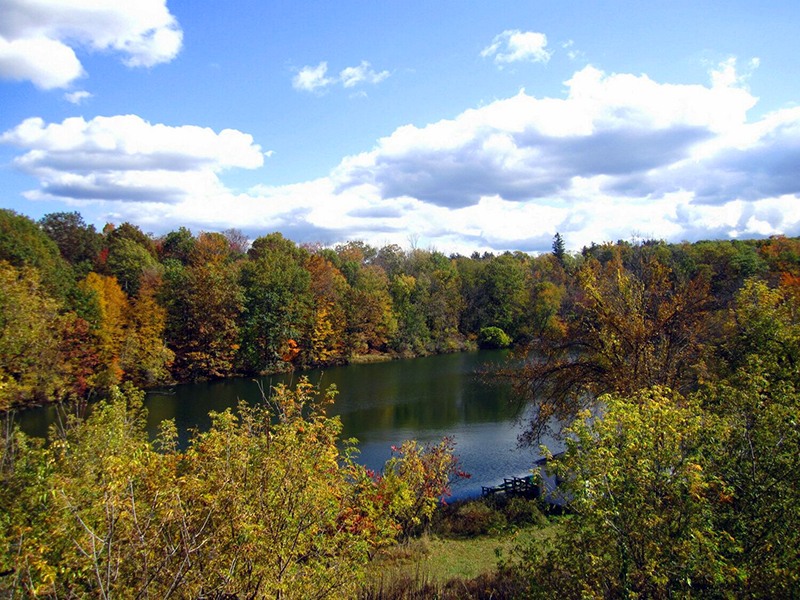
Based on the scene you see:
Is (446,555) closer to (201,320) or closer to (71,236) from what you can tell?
(201,320)

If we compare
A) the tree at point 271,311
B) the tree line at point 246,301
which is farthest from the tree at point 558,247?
the tree at point 271,311

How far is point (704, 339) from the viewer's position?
1553 centimetres

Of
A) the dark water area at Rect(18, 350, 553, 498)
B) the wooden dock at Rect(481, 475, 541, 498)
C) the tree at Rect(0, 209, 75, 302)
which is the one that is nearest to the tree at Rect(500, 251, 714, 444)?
the wooden dock at Rect(481, 475, 541, 498)

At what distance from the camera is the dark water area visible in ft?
78.2

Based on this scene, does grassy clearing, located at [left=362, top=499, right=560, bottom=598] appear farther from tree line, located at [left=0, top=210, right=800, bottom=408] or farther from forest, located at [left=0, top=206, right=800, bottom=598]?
tree line, located at [left=0, top=210, right=800, bottom=408]

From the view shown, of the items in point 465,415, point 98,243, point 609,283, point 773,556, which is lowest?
point 465,415

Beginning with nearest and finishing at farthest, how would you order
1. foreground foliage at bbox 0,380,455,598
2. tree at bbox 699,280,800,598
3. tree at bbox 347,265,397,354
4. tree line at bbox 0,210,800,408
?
foreground foliage at bbox 0,380,455,598
tree at bbox 699,280,800,598
tree line at bbox 0,210,800,408
tree at bbox 347,265,397,354

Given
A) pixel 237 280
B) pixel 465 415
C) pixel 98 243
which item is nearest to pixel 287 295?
pixel 237 280

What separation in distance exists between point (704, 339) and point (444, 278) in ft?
193

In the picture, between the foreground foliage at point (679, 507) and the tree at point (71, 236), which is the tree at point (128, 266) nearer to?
the tree at point (71, 236)

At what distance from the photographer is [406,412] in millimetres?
33094

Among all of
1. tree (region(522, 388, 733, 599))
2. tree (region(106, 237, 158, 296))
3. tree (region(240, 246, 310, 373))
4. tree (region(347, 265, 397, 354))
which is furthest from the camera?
tree (region(347, 265, 397, 354))

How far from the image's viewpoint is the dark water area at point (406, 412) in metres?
23.8

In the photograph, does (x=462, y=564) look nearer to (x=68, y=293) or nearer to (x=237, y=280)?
(x=68, y=293)
